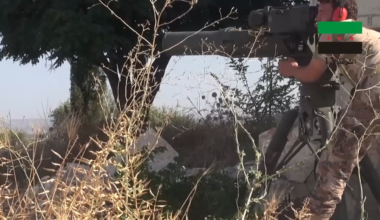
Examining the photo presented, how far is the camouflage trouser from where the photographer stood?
9.46 ft

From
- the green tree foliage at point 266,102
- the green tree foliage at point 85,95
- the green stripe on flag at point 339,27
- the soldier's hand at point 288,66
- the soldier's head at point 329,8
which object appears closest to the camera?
the green stripe on flag at point 339,27

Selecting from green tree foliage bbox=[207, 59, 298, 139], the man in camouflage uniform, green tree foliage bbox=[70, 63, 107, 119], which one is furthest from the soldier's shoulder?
green tree foliage bbox=[70, 63, 107, 119]

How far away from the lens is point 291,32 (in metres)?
2.87

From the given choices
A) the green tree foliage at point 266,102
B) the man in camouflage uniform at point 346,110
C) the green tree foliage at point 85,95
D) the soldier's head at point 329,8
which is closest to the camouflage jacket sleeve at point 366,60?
the man in camouflage uniform at point 346,110

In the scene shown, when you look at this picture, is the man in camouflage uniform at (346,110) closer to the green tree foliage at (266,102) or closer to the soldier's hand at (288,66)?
the soldier's hand at (288,66)

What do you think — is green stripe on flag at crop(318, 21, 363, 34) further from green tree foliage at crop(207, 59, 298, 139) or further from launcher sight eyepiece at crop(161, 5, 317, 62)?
green tree foliage at crop(207, 59, 298, 139)

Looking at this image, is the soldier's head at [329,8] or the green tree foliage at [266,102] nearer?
the soldier's head at [329,8]

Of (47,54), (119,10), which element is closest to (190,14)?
(119,10)

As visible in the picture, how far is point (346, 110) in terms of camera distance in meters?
2.76

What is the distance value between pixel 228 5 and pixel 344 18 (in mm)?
5886

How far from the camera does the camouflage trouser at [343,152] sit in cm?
288

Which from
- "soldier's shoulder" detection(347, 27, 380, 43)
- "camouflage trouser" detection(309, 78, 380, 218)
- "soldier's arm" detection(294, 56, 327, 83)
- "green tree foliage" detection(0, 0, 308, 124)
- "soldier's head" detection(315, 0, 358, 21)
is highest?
"green tree foliage" detection(0, 0, 308, 124)

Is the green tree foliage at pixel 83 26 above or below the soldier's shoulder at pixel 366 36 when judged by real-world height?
above

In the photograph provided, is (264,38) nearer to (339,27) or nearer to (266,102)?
(339,27)
